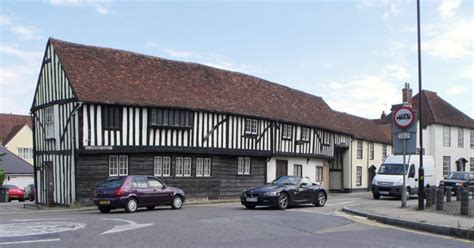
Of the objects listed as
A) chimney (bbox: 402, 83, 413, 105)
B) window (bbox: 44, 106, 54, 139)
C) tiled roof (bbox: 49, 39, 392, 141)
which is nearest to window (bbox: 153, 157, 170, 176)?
tiled roof (bbox: 49, 39, 392, 141)

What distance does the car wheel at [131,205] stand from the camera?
19.1 metres

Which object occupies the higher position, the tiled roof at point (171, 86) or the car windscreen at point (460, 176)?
the tiled roof at point (171, 86)

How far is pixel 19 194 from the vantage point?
43031 mm

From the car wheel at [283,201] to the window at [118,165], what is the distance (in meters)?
8.70

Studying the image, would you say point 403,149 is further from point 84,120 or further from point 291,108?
point 291,108

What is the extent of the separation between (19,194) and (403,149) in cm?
3382

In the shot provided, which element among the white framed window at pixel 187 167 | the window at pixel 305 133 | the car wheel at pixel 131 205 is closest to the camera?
the car wheel at pixel 131 205

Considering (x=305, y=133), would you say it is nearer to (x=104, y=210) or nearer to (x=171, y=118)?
(x=171, y=118)

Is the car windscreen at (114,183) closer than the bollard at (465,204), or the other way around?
the bollard at (465,204)

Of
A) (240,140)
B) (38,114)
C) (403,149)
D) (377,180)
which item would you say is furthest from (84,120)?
(377,180)

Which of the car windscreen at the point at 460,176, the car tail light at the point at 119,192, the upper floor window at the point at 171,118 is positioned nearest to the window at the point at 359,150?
the car windscreen at the point at 460,176

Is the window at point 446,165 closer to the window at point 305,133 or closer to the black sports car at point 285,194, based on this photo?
the window at point 305,133

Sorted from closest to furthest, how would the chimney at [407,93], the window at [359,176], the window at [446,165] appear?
1. the window at [359,176]
2. the chimney at [407,93]
3. the window at [446,165]

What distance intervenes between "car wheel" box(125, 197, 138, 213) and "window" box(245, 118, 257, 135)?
468 inches
